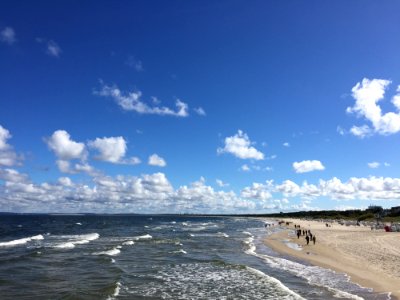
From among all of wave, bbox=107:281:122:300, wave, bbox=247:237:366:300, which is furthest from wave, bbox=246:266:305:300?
Answer: wave, bbox=107:281:122:300

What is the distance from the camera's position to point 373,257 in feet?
117

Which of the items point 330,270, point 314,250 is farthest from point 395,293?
point 314,250

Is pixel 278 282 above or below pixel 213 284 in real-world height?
above

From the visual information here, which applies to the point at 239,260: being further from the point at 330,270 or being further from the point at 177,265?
the point at 330,270

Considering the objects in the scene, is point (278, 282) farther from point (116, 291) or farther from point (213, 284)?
point (116, 291)

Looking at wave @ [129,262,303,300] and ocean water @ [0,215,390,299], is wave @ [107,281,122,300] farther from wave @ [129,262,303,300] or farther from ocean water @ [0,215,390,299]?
wave @ [129,262,303,300]

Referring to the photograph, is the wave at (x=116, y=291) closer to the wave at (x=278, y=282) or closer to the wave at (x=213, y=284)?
the wave at (x=213, y=284)

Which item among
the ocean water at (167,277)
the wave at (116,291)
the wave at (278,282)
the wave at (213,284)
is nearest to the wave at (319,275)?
the ocean water at (167,277)

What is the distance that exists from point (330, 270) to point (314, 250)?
607 inches

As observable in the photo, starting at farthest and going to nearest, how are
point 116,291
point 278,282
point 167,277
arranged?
point 167,277, point 278,282, point 116,291

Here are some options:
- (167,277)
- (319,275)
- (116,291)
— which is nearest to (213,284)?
(167,277)

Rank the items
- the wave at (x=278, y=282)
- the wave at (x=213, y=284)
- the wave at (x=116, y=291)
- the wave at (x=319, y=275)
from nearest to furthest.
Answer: the wave at (x=278, y=282)
the wave at (x=116, y=291)
the wave at (x=213, y=284)
the wave at (x=319, y=275)

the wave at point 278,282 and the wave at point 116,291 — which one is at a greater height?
the wave at point 278,282

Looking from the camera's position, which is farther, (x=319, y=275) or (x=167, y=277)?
(x=319, y=275)
